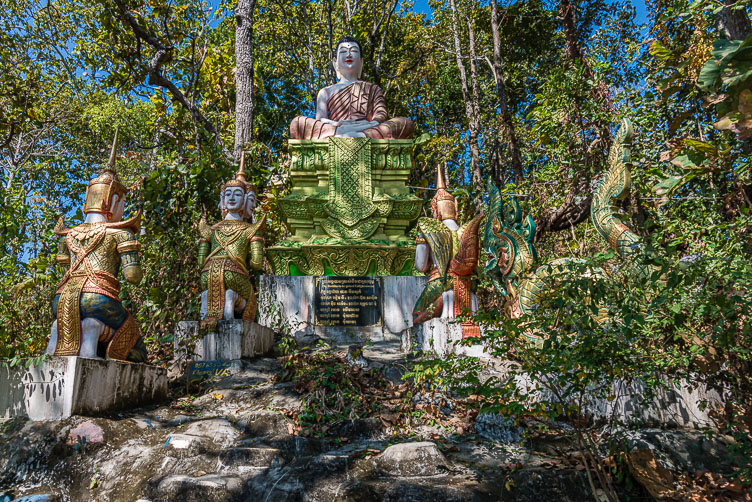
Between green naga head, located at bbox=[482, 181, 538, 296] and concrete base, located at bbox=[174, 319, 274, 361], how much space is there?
2.87 meters

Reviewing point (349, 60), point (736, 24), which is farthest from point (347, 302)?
point (736, 24)

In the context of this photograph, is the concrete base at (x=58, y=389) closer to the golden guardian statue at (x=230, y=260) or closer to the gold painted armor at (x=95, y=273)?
the gold painted armor at (x=95, y=273)

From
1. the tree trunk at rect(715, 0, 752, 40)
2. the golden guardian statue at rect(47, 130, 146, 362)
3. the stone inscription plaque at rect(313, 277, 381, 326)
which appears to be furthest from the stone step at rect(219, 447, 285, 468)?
the tree trunk at rect(715, 0, 752, 40)

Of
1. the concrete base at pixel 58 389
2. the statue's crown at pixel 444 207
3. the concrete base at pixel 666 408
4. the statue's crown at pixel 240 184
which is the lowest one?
the concrete base at pixel 666 408

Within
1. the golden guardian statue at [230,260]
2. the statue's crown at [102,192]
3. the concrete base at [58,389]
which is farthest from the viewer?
the golden guardian statue at [230,260]

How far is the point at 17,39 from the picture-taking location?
38.2 ft

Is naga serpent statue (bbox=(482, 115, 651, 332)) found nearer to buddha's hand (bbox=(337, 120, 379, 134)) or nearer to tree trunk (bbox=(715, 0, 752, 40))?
tree trunk (bbox=(715, 0, 752, 40))

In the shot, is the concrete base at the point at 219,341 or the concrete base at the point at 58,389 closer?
the concrete base at the point at 58,389

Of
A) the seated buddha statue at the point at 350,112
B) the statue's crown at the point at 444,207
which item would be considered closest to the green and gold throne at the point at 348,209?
the seated buddha statue at the point at 350,112

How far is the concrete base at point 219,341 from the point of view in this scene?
20.4 feet

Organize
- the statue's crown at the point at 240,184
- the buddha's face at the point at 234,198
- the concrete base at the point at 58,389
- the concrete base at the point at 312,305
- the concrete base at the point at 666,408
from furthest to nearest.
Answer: the concrete base at the point at 312,305 → the statue's crown at the point at 240,184 → the buddha's face at the point at 234,198 → the concrete base at the point at 58,389 → the concrete base at the point at 666,408

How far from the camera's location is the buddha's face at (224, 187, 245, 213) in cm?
730

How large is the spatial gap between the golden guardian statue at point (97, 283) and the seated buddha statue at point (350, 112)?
17.6ft

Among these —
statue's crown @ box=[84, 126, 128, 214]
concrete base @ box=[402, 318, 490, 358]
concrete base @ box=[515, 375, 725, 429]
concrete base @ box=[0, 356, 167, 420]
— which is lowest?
concrete base @ box=[515, 375, 725, 429]
